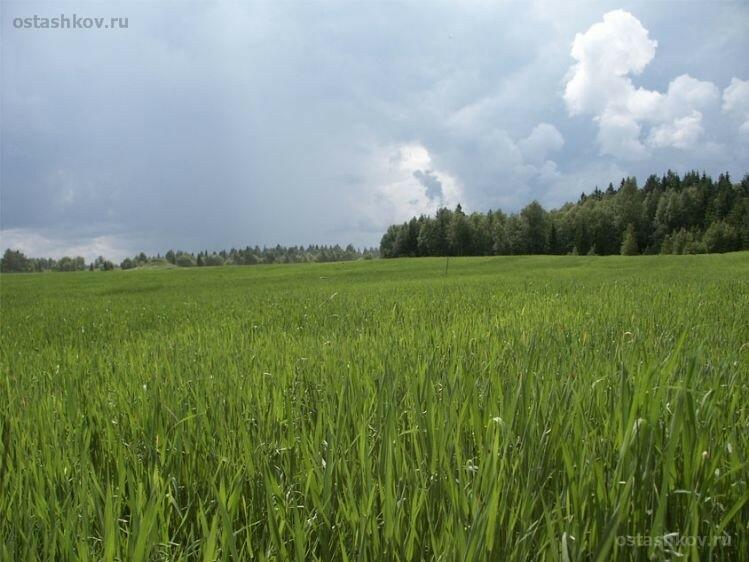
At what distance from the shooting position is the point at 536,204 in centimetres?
10750

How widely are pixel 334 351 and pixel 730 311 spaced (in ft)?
15.8

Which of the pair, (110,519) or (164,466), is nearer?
(110,519)

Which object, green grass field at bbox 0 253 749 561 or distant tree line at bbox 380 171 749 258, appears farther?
distant tree line at bbox 380 171 749 258

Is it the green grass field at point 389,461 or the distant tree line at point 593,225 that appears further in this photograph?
the distant tree line at point 593,225

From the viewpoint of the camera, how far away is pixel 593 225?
343 ft

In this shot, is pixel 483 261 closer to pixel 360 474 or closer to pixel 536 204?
pixel 360 474

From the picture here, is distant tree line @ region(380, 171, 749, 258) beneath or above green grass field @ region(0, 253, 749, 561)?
above

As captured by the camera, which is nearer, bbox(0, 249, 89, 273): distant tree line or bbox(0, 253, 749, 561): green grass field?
bbox(0, 253, 749, 561): green grass field

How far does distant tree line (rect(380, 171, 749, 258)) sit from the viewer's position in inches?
3962

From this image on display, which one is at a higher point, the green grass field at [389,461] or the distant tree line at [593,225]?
the distant tree line at [593,225]

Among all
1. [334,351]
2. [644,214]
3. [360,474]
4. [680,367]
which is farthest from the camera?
[644,214]

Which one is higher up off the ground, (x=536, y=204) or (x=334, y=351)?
(x=536, y=204)

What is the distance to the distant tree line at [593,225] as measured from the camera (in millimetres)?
100625

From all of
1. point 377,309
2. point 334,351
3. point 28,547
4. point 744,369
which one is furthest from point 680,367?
point 377,309
